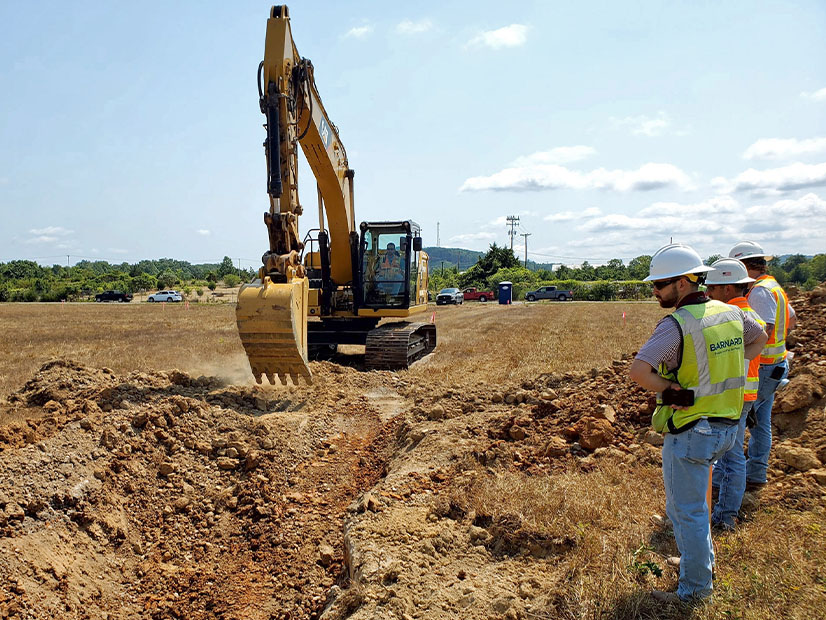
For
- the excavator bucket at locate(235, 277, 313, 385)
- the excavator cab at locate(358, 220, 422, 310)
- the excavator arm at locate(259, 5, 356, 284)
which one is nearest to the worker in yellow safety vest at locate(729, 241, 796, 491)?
the excavator bucket at locate(235, 277, 313, 385)

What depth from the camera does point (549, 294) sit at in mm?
51875

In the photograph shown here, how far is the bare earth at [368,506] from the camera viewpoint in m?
3.49

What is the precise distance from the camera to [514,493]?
4.63 m

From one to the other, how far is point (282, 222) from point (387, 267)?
13.7 ft

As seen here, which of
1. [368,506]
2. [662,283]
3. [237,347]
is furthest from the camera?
[237,347]

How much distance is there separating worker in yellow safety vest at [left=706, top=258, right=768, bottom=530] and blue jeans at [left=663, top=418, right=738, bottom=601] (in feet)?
3.71

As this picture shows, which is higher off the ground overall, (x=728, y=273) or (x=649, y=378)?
(x=728, y=273)

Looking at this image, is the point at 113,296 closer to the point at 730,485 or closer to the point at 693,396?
the point at 730,485

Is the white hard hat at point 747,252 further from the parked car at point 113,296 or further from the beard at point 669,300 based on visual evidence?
the parked car at point 113,296

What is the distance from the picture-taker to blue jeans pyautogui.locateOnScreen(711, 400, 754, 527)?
405 cm

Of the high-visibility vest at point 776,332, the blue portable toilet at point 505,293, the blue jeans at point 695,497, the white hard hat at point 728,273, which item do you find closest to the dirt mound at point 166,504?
the blue jeans at point 695,497

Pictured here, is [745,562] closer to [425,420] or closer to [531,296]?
[425,420]

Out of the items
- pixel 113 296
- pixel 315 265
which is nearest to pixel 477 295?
pixel 113 296

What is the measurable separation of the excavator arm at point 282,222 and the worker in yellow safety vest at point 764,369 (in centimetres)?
531
